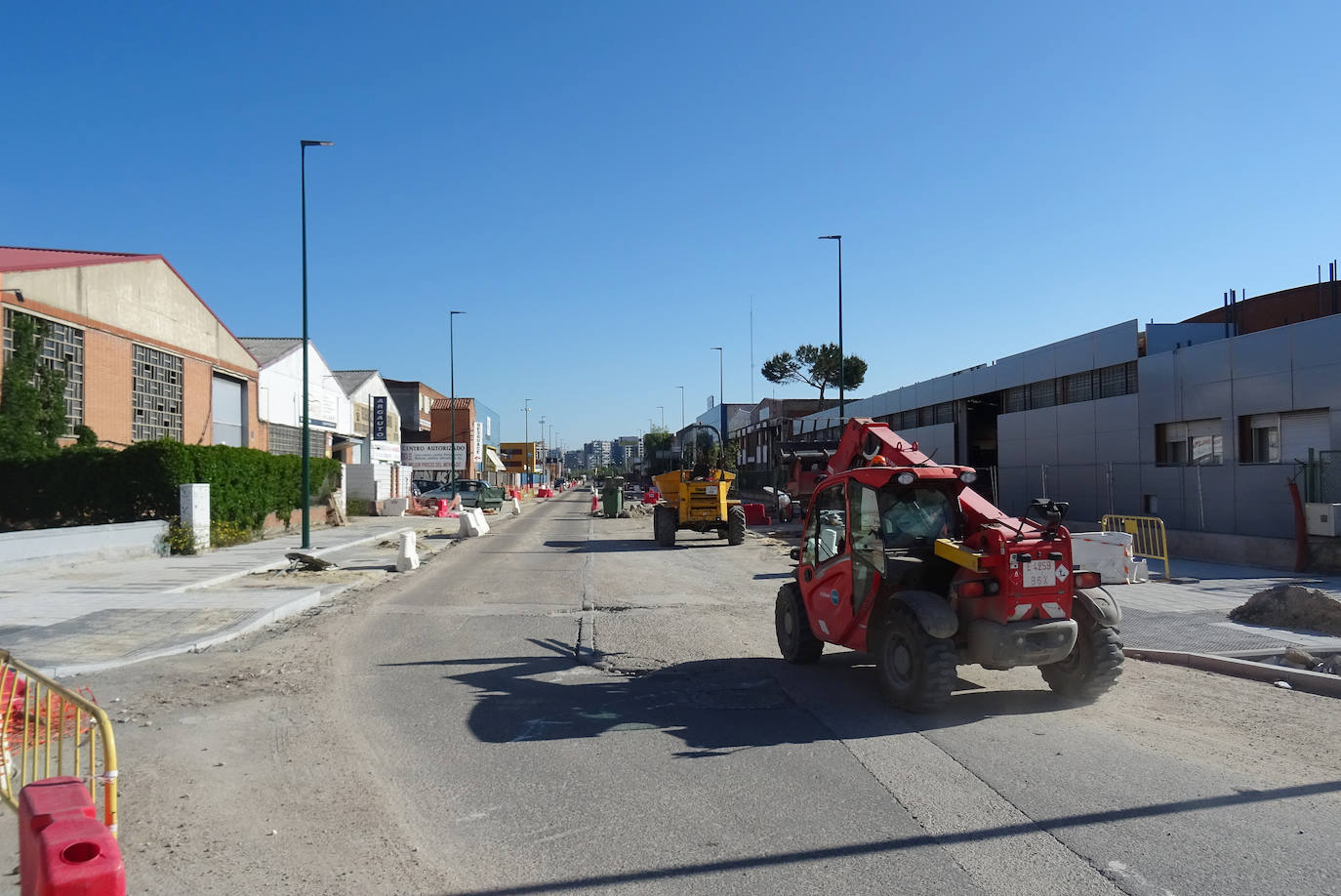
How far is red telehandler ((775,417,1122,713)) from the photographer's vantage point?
6699 mm

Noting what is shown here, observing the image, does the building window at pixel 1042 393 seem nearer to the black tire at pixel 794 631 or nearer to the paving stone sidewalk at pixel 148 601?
the paving stone sidewalk at pixel 148 601

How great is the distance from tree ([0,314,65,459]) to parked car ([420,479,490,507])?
25781mm

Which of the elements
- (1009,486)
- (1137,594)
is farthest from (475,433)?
(1137,594)

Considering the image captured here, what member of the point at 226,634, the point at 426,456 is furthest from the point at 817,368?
the point at 226,634

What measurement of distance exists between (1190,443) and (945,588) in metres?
18.9

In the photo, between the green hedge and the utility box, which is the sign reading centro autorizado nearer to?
the green hedge

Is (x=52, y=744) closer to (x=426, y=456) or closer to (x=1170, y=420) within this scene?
(x=1170, y=420)

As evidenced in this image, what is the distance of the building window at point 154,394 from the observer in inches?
985

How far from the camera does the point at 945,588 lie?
741cm

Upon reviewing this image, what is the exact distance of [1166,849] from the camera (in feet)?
14.5

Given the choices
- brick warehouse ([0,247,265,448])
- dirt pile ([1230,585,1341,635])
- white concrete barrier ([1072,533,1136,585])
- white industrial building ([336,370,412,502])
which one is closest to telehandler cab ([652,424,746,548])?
dirt pile ([1230,585,1341,635])

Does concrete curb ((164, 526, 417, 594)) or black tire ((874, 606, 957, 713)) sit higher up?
black tire ((874, 606, 957, 713))

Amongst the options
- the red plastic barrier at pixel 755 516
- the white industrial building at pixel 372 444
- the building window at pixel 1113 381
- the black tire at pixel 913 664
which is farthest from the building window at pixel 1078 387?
the white industrial building at pixel 372 444

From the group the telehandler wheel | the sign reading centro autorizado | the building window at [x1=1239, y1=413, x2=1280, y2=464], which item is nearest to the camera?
the building window at [x1=1239, y1=413, x2=1280, y2=464]
